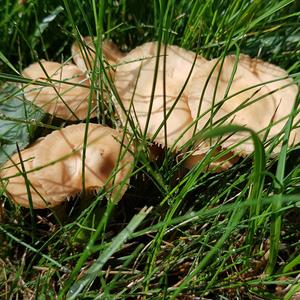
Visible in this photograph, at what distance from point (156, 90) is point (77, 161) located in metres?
0.41

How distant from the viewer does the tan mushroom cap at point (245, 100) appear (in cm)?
170

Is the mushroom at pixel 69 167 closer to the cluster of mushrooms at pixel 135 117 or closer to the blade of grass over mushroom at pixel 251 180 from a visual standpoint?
the cluster of mushrooms at pixel 135 117

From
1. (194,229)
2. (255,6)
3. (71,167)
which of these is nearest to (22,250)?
(71,167)

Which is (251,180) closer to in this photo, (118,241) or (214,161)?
(214,161)

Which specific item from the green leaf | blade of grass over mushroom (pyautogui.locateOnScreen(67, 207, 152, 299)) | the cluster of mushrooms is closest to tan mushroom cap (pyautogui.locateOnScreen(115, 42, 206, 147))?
the cluster of mushrooms

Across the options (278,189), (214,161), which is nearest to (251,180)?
(278,189)

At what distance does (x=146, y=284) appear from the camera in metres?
1.54

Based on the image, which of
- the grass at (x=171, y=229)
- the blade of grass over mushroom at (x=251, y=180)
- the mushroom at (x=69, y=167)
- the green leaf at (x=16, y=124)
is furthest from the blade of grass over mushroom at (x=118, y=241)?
the green leaf at (x=16, y=124)

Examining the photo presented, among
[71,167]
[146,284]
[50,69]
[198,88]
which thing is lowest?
[146,284]

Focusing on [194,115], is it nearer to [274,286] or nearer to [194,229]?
[194,229]

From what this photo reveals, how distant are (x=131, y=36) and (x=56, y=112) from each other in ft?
2.13

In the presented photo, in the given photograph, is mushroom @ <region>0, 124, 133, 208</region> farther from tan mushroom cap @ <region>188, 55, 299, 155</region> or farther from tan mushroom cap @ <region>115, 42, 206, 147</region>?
tan mushroom cap @ <region>188, 55, 299, 155</region>

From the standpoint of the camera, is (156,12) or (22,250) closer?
(22,250)

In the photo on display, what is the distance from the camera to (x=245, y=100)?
167 cm
